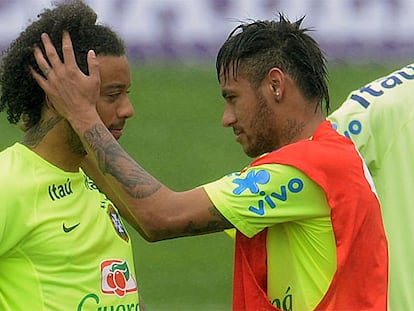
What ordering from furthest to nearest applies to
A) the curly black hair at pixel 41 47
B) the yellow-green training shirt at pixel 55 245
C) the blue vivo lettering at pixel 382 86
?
the blue vivo lettering at pixel 382 86
the curly black hair at pixel 41 47
the yellow-green training shirt at pixel 55 245

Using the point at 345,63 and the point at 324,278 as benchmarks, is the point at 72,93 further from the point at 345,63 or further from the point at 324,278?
the point at 345,63

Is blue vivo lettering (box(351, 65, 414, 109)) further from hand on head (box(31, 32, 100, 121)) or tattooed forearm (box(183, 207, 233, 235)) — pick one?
hand on head (box(31, 32, 100, 121))

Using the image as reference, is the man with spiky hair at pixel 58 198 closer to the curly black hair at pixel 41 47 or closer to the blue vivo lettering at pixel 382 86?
the curly black hair at pixel 41 47

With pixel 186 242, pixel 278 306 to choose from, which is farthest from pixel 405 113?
pixel 186 242

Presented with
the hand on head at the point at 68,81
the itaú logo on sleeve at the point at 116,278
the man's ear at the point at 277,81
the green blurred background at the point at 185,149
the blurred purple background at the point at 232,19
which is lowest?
the green blurred background at the point at 185,149

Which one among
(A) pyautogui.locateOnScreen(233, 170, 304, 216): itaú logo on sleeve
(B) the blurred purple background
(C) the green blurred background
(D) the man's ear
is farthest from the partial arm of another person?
(B) the blurred purple background

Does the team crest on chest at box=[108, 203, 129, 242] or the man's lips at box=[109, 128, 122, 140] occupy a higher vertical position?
the man's lips at box=[109, 128, 122, 140]

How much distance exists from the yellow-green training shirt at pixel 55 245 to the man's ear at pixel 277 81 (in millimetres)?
614

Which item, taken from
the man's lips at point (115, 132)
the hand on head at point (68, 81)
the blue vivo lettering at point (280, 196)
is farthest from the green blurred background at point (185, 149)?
the hand on head at point (68, 81)

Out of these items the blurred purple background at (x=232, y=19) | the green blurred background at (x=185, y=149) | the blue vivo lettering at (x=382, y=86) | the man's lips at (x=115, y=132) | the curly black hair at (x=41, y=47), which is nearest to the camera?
the curly black hair at (x=41, y=47)

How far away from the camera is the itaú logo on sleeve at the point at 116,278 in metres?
3.27

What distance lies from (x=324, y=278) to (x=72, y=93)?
2.87 ft

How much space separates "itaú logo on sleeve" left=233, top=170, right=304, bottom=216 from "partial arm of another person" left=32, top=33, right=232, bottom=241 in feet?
0.34

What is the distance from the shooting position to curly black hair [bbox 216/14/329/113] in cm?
343
